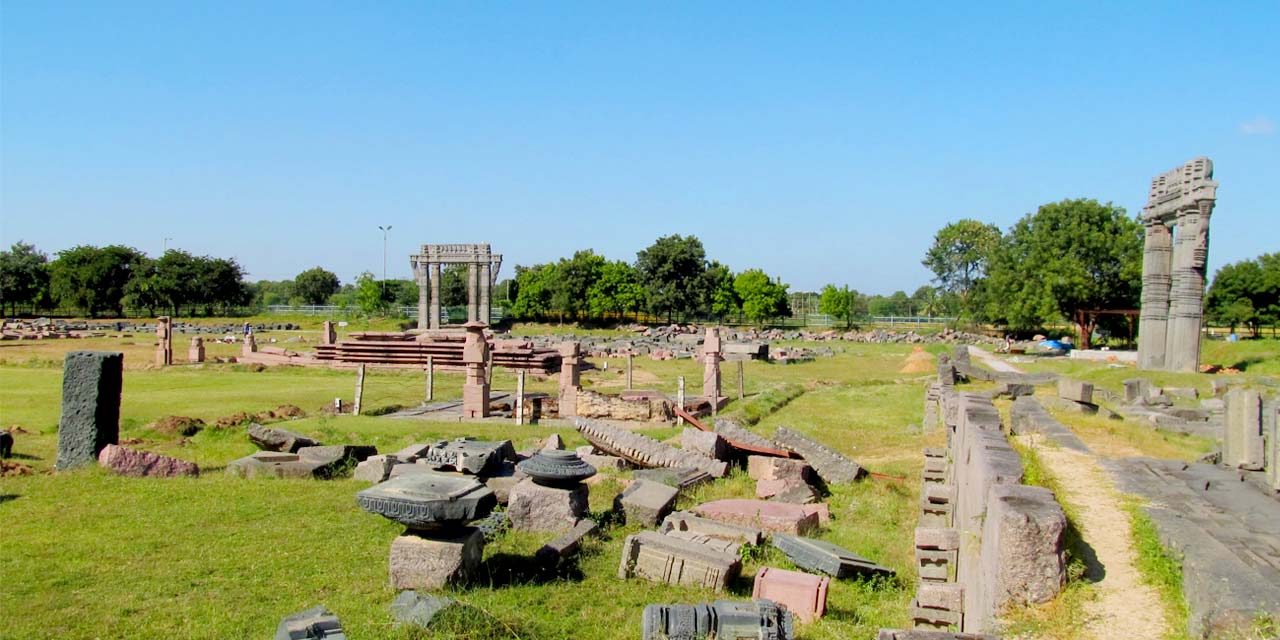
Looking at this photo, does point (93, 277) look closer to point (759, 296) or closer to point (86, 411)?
point (759, 296)

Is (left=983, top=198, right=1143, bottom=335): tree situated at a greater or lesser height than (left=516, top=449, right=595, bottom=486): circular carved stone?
greater

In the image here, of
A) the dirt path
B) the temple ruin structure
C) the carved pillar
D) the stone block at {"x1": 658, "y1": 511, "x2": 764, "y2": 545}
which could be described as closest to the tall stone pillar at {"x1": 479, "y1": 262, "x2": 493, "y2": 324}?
the temple ruin structure

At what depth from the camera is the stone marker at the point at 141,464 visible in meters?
10.9

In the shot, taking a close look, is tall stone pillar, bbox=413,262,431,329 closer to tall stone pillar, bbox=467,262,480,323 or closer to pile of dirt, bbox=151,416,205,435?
tall stone pillar, bbox=467,262,480,323

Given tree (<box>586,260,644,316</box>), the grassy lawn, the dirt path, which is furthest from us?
tree (<box>586,260,644,316</box>)

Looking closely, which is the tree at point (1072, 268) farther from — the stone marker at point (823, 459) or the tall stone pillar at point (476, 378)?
the stone marker at point (823, 459)

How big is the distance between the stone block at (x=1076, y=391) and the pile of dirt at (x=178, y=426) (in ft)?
52.9

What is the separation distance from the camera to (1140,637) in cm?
446

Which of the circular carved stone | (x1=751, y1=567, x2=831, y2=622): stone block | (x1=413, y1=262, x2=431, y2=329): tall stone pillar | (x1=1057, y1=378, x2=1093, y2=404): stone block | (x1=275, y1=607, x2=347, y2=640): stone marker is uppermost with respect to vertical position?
(x1=413, y1=262, x2=431, y2=329): tall stone pillar

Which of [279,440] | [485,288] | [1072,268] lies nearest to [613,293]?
[485,288]

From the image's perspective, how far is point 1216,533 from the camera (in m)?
6.60

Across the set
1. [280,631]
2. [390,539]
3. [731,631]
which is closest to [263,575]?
[390,539]

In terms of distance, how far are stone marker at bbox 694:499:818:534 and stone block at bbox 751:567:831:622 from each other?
210cm

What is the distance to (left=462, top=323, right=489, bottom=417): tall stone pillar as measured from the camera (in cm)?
1814
